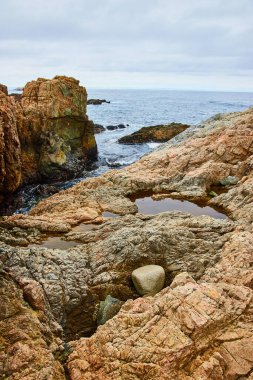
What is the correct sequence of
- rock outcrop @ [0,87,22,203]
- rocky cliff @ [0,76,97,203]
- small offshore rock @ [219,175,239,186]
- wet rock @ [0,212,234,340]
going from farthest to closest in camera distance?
rocky cliff @ [0,76,97,203], small offshore rock @ [219,175,239,186], rock outcrop @ [0,87,22,203], wet rock @ [0,212,234,340]

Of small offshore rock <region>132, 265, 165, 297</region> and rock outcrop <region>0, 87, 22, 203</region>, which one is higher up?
rock outcrop <region>0, 87, 22, 203</region>

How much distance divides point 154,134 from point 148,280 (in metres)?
49.6

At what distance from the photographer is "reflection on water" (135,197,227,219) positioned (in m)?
19.0

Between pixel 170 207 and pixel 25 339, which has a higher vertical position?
pixel 25 339

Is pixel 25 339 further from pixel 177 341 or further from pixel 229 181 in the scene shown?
pixel 229 181

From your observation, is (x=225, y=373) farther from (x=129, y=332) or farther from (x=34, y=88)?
(x=34, y=88)

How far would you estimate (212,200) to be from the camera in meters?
20.5

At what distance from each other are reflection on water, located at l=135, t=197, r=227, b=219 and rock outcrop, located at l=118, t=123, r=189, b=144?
119 ft

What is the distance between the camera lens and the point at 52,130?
34.8m

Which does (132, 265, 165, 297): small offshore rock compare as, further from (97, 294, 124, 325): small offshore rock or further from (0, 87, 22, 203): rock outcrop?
(0, 87, 22, 203): rock outcrop

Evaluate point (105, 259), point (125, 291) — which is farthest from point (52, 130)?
point (125, 291)

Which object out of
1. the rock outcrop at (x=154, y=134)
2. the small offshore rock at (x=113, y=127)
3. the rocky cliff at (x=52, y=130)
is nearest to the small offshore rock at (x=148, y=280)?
the rocky cliff at (x=52, y=130)

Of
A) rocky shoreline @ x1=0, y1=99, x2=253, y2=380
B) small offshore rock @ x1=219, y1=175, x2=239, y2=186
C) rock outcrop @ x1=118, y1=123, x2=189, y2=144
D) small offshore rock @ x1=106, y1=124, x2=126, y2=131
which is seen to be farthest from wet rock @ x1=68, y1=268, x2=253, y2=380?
small offshore rock @ x1=106, y1=124, x2=126, y2=131

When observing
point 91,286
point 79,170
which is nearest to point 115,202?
point 91,286
